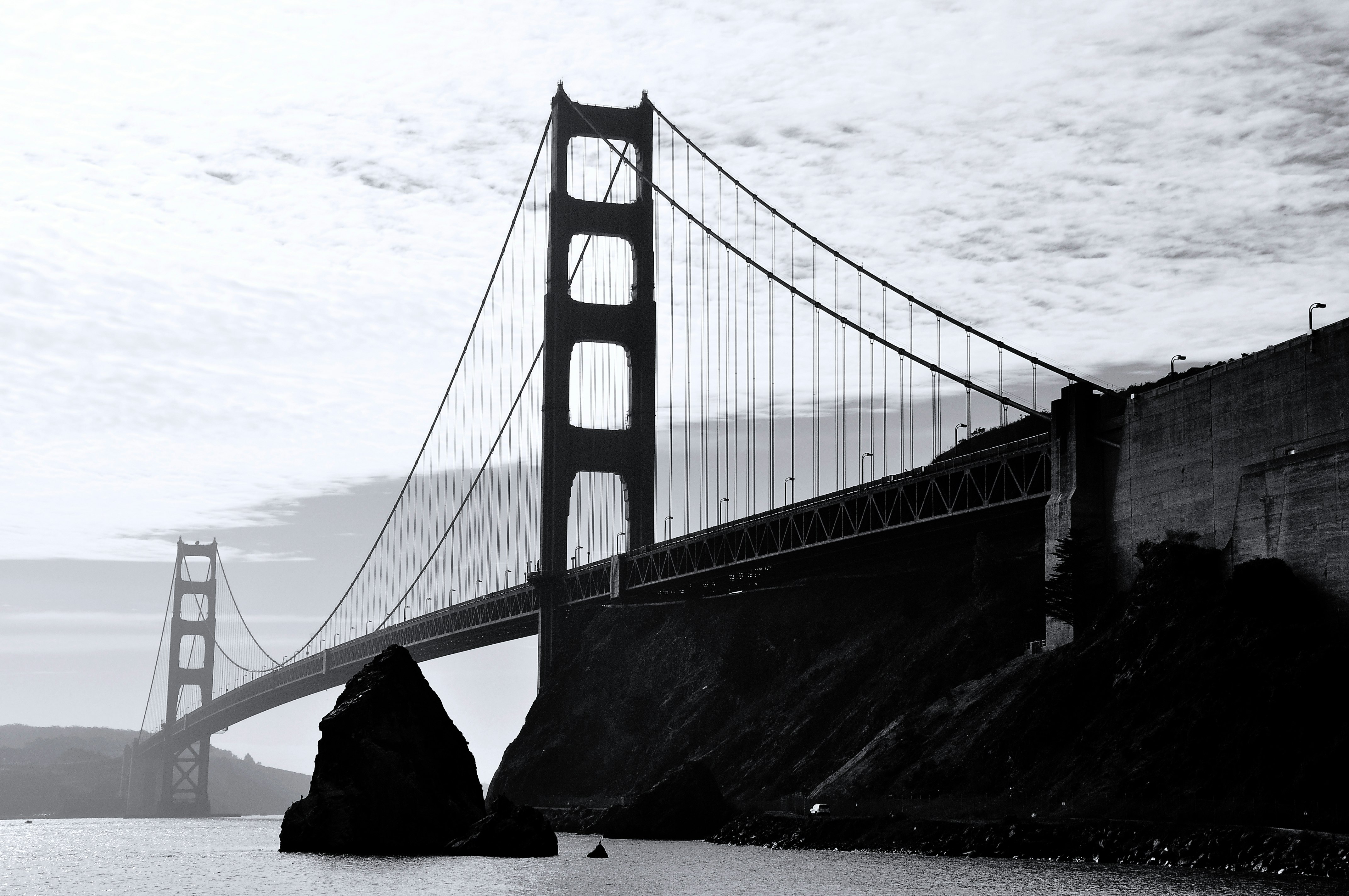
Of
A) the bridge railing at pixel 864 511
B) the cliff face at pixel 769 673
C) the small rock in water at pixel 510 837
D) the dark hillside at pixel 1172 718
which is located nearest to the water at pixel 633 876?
the small rock in water at pixel 510 837

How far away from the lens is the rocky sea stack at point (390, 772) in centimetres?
6575

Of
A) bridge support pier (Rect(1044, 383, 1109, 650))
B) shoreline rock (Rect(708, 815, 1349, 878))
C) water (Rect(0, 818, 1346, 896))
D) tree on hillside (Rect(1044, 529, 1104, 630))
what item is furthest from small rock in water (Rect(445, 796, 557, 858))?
tree on hillside (Rect(1044, 529, 1104, 630))

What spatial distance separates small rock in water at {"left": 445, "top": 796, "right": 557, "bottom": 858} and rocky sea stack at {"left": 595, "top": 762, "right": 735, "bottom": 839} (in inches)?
406

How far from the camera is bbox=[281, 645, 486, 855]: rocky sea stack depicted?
65.8 meters

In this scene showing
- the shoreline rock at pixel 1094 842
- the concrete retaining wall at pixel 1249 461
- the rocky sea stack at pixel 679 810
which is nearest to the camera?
the shoreline rock at pixel 1094 842

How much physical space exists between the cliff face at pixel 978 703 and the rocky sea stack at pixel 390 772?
14.5 metres

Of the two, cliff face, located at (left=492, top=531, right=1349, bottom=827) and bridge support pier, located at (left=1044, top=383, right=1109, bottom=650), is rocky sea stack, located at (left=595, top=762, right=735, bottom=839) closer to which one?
cliff face, located at (left=492, top=531, right=1349, bottom=827)

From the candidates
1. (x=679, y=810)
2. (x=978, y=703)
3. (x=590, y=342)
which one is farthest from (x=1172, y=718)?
(x=590, y=342)

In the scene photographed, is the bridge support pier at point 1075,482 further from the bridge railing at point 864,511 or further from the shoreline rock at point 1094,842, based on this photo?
the shoreline rock at point 1094,842

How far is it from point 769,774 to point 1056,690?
21.7 meters

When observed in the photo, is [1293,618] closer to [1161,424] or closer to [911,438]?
[1161,424]

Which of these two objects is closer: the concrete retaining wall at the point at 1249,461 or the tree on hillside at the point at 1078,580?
the concrete retaining wall at the point at 1249,461

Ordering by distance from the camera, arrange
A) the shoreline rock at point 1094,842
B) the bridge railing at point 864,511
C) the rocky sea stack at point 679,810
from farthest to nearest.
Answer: the rocky sea stack at point 679,810 < the bridge railing at point 864,511 < the shoreline rock at point 1094,842

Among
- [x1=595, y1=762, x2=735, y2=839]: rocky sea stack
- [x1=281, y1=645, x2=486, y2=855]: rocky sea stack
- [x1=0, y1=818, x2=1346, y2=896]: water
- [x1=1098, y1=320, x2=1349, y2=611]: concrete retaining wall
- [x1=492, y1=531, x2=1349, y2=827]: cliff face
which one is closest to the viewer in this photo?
[x1=0, y1=818, x2=1346, y2=896]: water
